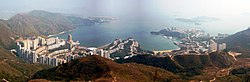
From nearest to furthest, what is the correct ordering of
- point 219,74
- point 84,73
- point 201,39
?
point 84,73 < point 219,74 < point 201,39

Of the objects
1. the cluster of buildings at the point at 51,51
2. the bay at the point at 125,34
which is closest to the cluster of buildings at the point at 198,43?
the bay at the point at 125,34

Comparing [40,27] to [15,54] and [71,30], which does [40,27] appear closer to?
[71,30]

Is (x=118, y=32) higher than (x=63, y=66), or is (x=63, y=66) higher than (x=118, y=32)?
(x=63, y=66)

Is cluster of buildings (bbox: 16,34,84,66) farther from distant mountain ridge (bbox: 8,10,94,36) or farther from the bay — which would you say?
distant mountain ridge (bbox: 8,10,94,36)

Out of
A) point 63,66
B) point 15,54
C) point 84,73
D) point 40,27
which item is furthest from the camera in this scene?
point 40,27

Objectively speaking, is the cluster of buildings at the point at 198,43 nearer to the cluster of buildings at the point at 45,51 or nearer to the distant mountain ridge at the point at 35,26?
the cluster of buildings at the point at 45,51

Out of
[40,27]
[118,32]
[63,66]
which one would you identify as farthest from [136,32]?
[63,66]

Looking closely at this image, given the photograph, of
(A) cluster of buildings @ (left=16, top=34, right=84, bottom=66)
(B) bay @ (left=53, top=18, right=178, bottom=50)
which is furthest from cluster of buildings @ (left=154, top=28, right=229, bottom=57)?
(A) cluster of buildings @ (left=16, top=34, right=84, bottom=66)

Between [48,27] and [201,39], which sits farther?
[48,27]
